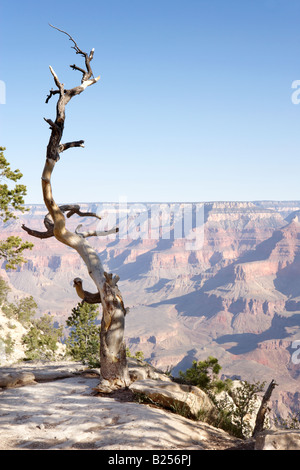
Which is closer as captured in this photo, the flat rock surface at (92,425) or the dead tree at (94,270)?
the flat rock surface at (92,425)

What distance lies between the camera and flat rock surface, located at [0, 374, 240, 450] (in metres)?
6.62

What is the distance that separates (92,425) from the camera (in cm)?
748

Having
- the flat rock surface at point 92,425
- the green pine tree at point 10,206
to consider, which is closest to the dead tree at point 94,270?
the flat rock surface at point 92,425

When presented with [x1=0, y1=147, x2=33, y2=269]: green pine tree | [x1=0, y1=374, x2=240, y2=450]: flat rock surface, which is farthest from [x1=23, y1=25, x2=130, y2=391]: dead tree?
[x1=0, y1=147, x2=33, y2=269]: green pine tree

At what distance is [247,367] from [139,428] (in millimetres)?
147859

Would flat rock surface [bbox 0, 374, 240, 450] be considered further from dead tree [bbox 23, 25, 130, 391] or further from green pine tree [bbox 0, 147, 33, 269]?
green pine tree [bbox 0, 147, 33, 269]

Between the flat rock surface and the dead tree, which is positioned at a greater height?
the dead tree

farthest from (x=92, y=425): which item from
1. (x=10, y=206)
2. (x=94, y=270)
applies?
(x=10, y=206)

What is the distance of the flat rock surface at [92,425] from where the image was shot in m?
6.62

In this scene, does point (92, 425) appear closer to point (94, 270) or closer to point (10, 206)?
point (94, 270)

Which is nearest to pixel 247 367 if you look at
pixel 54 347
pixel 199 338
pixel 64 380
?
pixel 199 338

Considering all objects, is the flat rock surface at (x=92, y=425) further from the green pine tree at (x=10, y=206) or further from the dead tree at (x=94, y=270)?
the green pine tree at (x=10, y=206)

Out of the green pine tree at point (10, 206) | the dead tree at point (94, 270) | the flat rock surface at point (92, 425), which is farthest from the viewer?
the green pine tree at point (10, 206)
